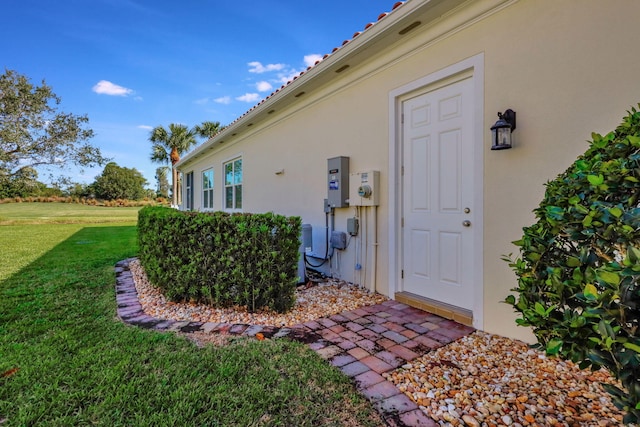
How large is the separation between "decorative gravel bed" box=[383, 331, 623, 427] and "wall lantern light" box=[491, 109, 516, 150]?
1.74m

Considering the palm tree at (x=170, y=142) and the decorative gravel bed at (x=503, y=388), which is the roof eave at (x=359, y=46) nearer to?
the decorative gravel bed at (x=503, y=388)

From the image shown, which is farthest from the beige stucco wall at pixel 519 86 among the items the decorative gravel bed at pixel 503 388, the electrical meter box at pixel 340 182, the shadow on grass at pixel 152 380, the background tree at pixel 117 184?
the background tree at pixel 117 184

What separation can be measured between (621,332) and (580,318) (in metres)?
0.10

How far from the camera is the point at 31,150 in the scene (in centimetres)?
1650

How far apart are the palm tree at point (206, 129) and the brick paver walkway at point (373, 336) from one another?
23.4 m

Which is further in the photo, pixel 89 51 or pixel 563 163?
pixel 89 51

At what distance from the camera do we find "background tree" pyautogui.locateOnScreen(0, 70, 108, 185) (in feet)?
50.8

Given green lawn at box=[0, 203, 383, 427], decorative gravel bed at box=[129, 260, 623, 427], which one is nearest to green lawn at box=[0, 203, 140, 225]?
green lawn at box=[0, 203, 383, 427]

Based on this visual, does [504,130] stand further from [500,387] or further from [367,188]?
[500,387]

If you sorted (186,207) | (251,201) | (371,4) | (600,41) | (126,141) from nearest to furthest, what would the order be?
(600,41)
(371,4)
(251,201)
(186,207)
(126,141)

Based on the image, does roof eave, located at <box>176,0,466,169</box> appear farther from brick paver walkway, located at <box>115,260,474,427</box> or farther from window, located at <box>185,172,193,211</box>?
window, located at <box>185,172,193,211</box>

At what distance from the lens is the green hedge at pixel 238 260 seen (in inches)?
Result: 134

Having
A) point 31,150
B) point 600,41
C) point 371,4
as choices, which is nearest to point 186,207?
point 31,150

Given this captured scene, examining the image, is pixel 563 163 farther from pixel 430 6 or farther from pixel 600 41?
pixel 430 6
